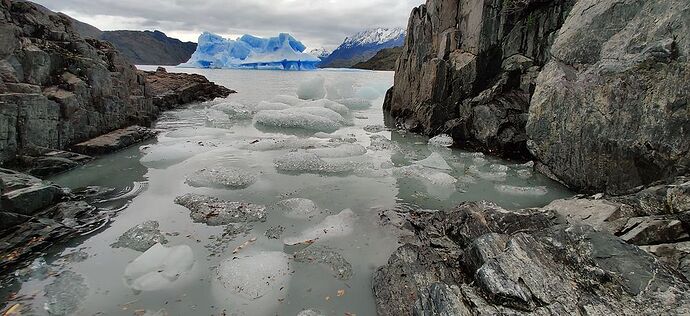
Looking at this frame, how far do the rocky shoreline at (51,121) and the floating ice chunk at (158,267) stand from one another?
163 centimetres

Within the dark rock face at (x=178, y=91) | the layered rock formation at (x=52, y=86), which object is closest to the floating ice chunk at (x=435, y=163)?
the layered rock formation at (x=52, y=86)

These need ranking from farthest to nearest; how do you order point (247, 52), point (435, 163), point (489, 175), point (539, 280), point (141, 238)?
point (247, 52) < point (435, 163) < point (489, 175) < point (141, 238) < point (539, 280)

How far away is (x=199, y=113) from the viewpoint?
68.7 ft

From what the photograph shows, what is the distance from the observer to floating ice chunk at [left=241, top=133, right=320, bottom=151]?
40.2 ft

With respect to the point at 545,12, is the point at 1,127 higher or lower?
lower

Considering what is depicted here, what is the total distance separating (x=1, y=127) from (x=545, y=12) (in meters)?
14.9

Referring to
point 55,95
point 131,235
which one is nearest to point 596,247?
point 131,235

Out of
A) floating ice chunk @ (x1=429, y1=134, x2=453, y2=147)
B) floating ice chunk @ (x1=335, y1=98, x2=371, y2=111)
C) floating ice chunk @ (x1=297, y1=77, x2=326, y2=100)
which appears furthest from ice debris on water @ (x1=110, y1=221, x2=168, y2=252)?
floating ice chunk @ (x1=297, y1=77, x2=326, y2=100)

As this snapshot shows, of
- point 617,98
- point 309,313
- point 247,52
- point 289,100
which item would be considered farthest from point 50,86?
point 247,52

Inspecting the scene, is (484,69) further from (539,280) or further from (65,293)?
(65,293)

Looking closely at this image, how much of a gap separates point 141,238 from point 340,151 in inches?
256

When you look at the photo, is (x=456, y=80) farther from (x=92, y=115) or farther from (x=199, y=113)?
(x=199, y=113)

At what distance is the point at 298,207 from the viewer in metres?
7.25

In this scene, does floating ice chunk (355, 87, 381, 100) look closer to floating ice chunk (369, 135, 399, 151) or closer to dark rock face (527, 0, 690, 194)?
floating ice chunk (369, 135, 399, 151)
